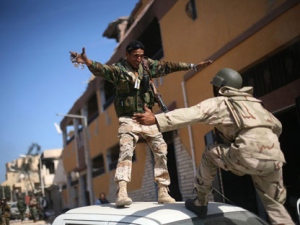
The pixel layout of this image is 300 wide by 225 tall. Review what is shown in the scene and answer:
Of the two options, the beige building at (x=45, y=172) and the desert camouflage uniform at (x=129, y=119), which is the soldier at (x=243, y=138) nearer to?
the desert camouflage uniform at (x=129, y=119)

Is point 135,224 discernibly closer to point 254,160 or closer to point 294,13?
point 254,160

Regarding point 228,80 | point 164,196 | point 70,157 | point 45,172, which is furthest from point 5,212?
point 45,172

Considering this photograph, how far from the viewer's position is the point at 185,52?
11.0 meters

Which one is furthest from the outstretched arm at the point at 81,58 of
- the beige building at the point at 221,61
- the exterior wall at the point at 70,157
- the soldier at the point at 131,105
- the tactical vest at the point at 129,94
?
the exterior wall at the point at 70,157

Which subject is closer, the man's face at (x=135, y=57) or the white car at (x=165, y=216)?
the white car at (x=165, y=216)

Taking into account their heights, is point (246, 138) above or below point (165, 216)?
above

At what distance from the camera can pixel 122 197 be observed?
11.8 feet

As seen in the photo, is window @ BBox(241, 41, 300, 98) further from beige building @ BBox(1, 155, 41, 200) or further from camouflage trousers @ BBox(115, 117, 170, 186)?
beige building @ BBox(1, 155, 41, 200)

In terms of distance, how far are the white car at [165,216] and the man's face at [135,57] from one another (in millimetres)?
1583

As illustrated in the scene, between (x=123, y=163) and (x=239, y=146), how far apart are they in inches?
62.2

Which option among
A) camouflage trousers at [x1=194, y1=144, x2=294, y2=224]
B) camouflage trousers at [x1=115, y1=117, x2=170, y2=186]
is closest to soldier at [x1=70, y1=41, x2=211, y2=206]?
camouflage trousers at [x1=115, y1=117, x2=170, y2=186]

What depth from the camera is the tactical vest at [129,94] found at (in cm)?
412

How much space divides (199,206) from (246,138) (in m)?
0.62

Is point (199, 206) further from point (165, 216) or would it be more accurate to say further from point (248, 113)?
point (248, 113)
